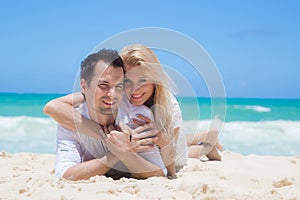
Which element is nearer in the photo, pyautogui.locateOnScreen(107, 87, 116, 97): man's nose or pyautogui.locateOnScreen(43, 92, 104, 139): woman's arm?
pyautogui.locateOnScreen(107, 87, 116, 97): man's nose

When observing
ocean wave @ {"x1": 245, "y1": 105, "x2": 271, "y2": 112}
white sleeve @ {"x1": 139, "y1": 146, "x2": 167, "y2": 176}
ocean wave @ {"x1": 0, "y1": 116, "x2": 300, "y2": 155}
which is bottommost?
ocean wave @ {"x1": 245, "y1": 105, "x2": 271, "y2": 112}

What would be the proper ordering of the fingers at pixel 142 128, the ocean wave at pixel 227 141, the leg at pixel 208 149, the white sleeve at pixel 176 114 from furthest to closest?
1. the ocean wave at pixel 227 141
2. the leg at pixel 208 149
3. the white sleeve at pixel 176 114
4. the fingers at pixel 142 128

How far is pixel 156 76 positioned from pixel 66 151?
3.23 feet

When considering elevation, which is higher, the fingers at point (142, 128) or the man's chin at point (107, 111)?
the man's chin at point (107, 111)

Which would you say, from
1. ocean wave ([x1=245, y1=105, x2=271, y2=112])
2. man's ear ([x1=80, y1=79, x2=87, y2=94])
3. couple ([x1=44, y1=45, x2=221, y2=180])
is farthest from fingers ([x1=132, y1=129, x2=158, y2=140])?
ocean wave ([x1=245, y1=105, x2=271, y2=112])

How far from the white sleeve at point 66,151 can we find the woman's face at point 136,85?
0.59 metres

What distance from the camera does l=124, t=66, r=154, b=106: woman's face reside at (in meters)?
3.20

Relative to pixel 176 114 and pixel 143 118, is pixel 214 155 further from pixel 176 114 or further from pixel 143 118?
pixel 143 118

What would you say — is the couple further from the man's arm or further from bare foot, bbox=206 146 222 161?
bare foot, bbox=206 146 222 161

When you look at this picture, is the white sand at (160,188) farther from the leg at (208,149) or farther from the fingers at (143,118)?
the leg at (208,149)

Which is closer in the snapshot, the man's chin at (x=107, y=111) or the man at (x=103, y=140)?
the man at (x=103, y=140)

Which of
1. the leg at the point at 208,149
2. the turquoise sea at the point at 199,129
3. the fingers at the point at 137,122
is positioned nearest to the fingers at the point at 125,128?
the fingers at the point at 137,122

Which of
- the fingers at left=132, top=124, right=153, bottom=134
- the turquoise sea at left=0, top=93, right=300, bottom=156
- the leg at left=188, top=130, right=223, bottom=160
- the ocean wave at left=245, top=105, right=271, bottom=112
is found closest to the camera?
the fingers at left=132, top=124, right=153, bottom=134

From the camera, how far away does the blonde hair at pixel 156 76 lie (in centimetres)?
321
